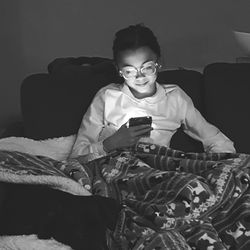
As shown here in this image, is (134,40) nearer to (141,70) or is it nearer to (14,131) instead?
(141,70)

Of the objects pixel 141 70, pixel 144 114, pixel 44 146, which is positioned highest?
pixel 141 70

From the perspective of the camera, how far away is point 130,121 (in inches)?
71.8

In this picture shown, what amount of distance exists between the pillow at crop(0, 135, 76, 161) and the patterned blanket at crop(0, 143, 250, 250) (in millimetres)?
199

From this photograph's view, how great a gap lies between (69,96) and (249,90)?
2.28 feet

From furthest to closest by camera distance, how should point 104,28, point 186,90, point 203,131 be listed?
point 104,28
point 186,90
point 203,131

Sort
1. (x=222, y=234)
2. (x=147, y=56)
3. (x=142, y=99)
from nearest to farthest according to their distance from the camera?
(x=222, y=234), (x=147, y=56), (x=142, y=99)

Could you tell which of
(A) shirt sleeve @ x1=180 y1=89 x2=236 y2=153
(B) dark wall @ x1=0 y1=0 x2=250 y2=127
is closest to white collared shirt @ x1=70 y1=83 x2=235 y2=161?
(A) shirt sleeve @ x1=180 y1=89 x2=236 y2=153

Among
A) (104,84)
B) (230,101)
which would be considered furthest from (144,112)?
(230,101)

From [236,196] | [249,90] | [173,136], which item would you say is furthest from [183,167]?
[249,90]

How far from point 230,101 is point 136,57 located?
1.37 ft

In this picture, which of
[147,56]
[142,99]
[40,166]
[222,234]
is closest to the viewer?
[222,234]

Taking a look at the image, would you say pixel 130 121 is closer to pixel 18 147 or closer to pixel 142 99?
pixel 142 99

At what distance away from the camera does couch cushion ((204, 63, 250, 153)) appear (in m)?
1.93

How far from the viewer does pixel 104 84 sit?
204 centimetres
